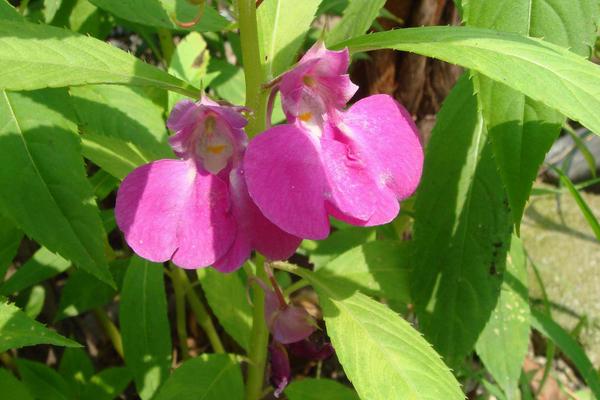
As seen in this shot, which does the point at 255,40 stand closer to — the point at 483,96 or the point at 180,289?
the point at 483,96

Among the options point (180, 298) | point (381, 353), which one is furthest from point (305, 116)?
point (180, 298)

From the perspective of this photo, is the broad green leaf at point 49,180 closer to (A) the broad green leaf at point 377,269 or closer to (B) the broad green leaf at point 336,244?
(A) the broad green leaf at point 377,269

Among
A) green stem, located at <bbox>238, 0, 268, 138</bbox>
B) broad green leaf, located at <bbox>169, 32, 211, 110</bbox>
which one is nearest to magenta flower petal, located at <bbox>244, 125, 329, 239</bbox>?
green stem, located at <bbox>238, 0, 268, 138</bbox>

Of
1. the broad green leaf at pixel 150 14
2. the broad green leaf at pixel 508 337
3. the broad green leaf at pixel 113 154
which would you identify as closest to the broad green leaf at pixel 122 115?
the broad green leaf at pixel 113 154

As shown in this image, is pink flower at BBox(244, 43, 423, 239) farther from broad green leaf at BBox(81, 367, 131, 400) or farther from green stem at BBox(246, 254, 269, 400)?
broad green leaf at BBox(81, 367, 131, 400)

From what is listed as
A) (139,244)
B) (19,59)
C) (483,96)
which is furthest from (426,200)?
(19,59)

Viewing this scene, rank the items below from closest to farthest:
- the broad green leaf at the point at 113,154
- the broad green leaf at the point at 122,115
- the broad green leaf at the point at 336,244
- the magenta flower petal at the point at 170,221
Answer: the magenta flower petal at the point at 170,221 < the broad green leaf at the point at 113,154 < the broad green leaf at the point at 122,115 < the broad green leaf at the point at 336,244
